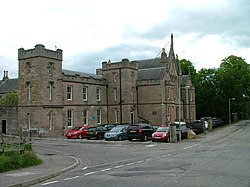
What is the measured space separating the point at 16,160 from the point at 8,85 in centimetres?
5939

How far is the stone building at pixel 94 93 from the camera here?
41.3 m

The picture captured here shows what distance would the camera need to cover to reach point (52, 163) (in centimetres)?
1736

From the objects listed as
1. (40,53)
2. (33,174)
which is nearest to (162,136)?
(40,53)

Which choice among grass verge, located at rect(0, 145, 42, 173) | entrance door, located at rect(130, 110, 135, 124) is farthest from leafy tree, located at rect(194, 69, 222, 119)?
grass verge, located at rect(0, 145, 42, 173)

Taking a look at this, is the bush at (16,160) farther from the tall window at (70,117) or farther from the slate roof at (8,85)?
the slate roof at (8,85)

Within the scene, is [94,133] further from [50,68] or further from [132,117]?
[132,117]

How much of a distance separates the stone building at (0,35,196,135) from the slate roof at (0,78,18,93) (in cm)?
2142

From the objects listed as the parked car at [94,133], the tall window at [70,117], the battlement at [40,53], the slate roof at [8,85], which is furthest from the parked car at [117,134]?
the slate roof at [8,85]

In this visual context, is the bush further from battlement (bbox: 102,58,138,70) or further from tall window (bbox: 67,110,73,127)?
battlement (bbox: 102,58,138,70)

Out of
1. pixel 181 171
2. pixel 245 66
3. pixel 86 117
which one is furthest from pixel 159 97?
pixel 181 171

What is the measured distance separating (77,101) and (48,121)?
669 cm

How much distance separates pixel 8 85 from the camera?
71125 mm

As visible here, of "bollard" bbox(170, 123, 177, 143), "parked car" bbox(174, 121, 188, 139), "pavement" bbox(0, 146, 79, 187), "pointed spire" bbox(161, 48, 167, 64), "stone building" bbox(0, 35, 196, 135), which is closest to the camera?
"pavement" bbox(0, 146, 79, 187)

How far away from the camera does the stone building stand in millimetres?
41281
